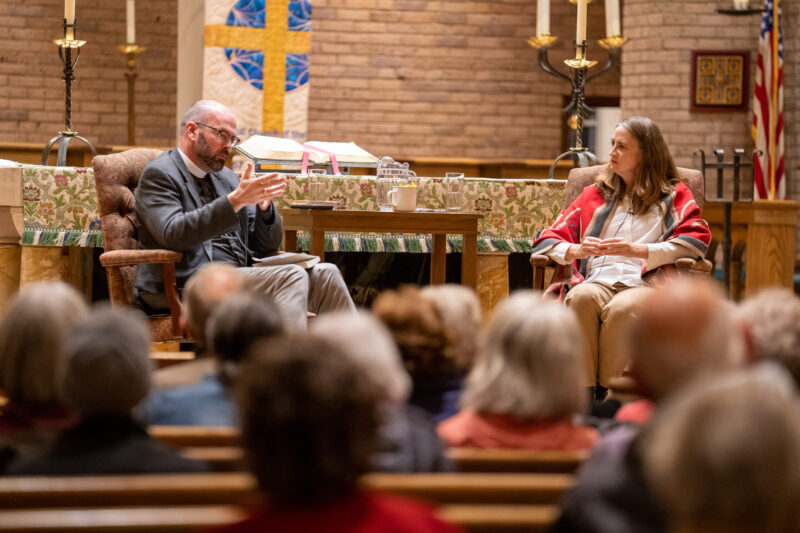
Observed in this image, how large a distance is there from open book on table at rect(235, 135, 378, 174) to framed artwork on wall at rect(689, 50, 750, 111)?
406 cm

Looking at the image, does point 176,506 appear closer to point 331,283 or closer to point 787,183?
point 331,283

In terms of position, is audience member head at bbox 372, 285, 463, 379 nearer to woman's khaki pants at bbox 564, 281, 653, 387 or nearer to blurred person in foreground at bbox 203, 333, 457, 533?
blurred person in foreground at bbox 203, 333, 457, 533

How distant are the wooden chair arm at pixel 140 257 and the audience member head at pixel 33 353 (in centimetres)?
187

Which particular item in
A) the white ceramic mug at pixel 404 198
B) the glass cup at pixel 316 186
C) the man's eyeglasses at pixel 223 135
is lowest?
the white ceramic mug at pixel 404 198

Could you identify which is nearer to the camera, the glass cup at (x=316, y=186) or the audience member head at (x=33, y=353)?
the audience member head at (x=33, y=353)

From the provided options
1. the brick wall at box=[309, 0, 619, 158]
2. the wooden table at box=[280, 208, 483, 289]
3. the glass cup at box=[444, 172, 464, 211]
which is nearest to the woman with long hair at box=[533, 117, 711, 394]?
the wooden table at box=[280, 208, 483, 289]

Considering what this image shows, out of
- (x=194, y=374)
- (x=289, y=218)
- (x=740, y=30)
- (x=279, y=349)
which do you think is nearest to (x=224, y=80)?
(x=289, y=218)

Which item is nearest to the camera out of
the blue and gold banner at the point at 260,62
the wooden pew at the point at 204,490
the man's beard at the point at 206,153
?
the wooden pew at the point at 204,490

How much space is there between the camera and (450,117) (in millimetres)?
9305

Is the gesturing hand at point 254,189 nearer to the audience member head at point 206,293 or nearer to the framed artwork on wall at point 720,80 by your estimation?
the audience member head at point 206,293

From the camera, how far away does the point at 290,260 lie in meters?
3.97

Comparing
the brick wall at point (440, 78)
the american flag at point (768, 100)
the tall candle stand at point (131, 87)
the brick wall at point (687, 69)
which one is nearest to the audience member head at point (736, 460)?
the american flag at point (768, 100)

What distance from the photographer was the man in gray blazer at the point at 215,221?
3.69 m

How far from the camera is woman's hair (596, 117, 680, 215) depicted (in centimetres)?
393
